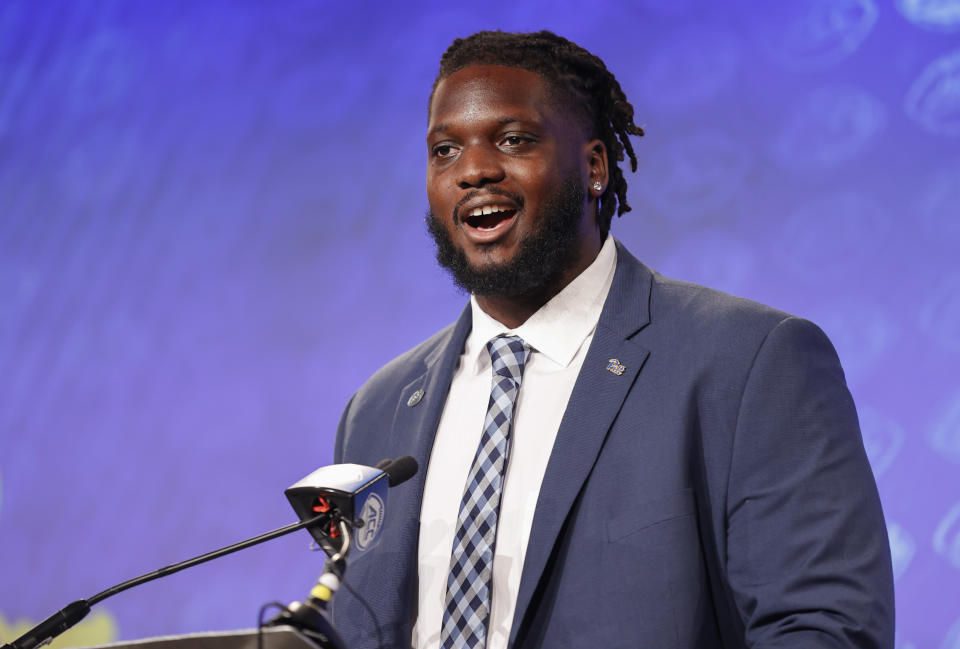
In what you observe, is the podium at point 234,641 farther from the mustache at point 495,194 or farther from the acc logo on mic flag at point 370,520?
the mustache at point 495,194

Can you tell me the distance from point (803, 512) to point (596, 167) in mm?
947

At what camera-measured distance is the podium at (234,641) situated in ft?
3.84

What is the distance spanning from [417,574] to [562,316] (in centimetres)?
63

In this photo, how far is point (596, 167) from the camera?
2.25 meters

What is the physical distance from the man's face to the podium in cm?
109

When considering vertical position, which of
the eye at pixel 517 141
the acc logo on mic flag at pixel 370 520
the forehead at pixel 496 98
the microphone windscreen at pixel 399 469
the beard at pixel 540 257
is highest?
the forehead at pixel 496 98

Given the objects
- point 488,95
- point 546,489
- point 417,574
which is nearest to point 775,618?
point 546,489

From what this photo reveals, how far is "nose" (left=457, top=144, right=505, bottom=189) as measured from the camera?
2.07m

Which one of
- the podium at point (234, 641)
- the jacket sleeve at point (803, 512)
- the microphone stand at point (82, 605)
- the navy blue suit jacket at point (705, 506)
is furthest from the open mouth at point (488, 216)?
the podium at point (234, 641)

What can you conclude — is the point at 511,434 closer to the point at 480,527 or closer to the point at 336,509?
the point at 480,527

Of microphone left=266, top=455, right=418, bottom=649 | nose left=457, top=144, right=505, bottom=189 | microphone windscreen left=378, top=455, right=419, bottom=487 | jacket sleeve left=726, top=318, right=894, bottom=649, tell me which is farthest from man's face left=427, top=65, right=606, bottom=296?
microphone left=266, top=455, right=418, bottom=649

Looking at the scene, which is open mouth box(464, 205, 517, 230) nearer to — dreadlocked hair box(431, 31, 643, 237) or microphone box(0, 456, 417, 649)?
dreadlocked hair box(431, 31, 643, 237)

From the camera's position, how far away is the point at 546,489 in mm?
1817

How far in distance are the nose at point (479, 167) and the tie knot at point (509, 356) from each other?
1.14 feet
